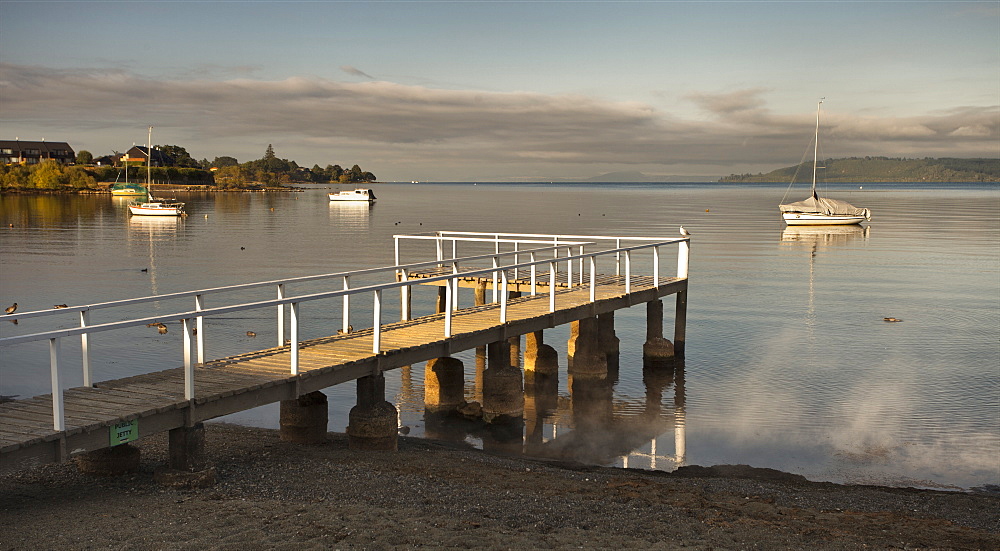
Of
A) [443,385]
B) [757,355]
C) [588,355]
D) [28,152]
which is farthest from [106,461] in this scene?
[28,152]

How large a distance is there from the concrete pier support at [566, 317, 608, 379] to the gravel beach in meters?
6.72

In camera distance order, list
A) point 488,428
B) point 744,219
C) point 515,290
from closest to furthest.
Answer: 1. point 488,428
2. point 515,290
3. point 744,219

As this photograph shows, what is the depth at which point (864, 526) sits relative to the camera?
33.0ft

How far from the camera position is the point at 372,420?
502 inches

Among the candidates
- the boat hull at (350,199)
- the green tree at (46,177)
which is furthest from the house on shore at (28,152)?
the boat hull at (350,199)

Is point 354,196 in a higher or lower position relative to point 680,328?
higher

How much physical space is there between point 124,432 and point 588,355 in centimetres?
1198

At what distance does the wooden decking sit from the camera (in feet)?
29.2

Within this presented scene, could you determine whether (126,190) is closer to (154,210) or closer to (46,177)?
(46,177)

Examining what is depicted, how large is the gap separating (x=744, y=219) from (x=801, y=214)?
14.6 m

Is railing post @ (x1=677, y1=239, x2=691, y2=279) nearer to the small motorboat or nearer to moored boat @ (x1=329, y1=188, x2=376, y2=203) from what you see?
the small motorboat

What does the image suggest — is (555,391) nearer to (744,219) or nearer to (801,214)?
(801,214)

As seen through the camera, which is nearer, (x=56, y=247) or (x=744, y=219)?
(x=56, y=247)

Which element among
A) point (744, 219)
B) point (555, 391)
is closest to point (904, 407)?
point (555, 391)
